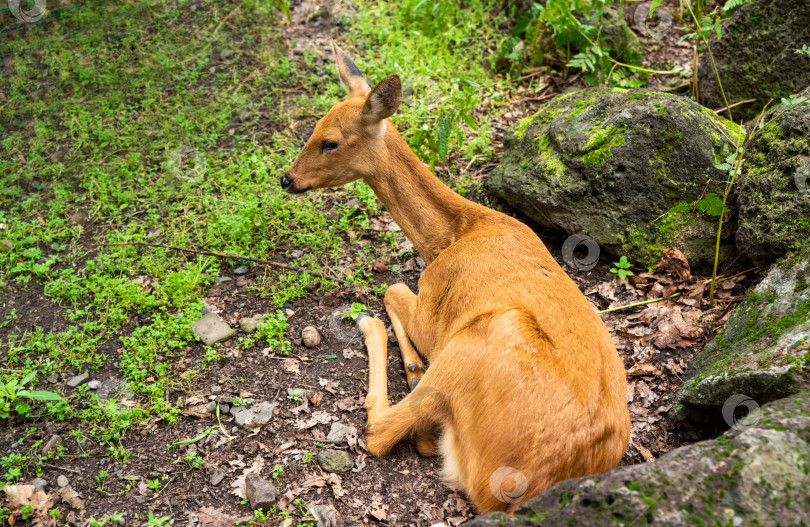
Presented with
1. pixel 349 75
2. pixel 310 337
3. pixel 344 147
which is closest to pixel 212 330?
pixel 310 337

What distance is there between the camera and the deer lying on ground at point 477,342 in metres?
3.12

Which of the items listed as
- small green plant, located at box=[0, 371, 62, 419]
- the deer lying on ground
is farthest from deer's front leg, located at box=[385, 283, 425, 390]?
small green plant, located at box=[0, 371, 62, 419]

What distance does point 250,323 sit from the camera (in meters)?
4.82

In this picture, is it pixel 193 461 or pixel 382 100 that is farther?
pixel 382 100

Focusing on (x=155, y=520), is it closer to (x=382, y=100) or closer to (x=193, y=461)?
(x=193, y=461)

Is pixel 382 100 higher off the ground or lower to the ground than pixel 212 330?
higher

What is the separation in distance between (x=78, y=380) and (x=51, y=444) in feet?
1.76

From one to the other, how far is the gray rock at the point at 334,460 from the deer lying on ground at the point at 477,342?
0.17 meters

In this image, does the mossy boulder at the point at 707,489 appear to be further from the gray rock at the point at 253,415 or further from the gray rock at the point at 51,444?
the gray rock at the point at 51,444

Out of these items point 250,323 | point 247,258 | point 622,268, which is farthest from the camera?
point 247,258

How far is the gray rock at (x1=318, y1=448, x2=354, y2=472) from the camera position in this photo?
3840 millimetres

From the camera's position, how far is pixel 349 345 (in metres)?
4.76

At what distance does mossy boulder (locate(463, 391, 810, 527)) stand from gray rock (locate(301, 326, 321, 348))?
2327 millimetres

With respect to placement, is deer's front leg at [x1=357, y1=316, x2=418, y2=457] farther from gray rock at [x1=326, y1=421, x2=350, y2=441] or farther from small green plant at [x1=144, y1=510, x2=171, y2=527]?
small green plant at [x1=144, y1=510, x2=171, y2=527]
